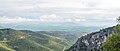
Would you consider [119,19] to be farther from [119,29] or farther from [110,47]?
[110,47]

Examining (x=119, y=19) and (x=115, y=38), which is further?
(x=119, y=19)

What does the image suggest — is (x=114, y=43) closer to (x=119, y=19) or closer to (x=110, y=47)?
(x=110, y=47)

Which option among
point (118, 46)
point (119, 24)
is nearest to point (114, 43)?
point (118, 46)

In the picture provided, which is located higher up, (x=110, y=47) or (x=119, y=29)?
(x=119, y=29)

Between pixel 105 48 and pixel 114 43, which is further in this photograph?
pixel 105 48

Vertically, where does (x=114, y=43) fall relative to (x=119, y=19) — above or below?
below

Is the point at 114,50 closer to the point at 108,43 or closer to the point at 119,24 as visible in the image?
the point at 108,43

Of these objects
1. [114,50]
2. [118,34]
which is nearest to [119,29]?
[118,34]
